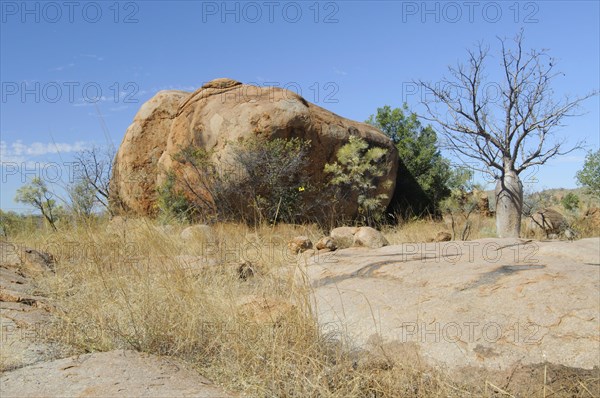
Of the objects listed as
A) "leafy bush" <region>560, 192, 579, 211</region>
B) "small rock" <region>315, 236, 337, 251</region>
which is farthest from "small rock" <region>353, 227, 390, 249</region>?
"leafy bush" <region>560, 192, 579, 211</region>

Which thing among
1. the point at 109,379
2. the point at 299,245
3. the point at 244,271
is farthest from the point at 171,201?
the point at 109,379

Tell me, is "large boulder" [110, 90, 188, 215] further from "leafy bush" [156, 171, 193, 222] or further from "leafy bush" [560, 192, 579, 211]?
"leafy bush" [560, 192, 579, 211]

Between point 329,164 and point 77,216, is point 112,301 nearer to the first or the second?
point 77,216

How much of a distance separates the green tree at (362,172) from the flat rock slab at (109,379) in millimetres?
9108

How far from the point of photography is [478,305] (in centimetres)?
345

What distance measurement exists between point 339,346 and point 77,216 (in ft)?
10.8

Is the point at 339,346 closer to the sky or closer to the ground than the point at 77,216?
closer to the ground

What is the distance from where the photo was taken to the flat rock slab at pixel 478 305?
3072 millimetres

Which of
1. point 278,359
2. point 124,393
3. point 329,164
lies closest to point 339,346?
point 278,359

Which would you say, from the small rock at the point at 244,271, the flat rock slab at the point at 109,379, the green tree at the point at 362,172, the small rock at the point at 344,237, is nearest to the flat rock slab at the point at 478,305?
the small rock at the point at 244,271

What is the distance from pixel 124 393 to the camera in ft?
8.16

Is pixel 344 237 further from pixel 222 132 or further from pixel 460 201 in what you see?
pixel 460 201

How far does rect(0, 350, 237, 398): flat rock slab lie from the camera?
8.29 ft

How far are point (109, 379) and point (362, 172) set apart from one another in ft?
31.4
